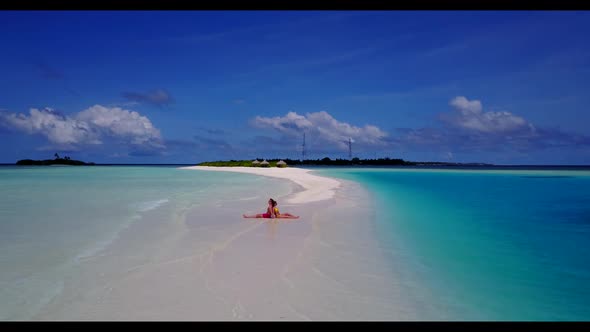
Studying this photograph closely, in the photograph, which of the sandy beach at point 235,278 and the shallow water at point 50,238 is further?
the shallow water at point 50,238

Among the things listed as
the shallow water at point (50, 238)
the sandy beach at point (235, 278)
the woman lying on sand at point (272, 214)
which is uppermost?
the woman lying on sand at point (272, 214)

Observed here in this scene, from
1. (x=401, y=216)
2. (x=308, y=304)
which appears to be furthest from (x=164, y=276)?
(x=401, y=216)

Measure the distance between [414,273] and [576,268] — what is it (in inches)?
157

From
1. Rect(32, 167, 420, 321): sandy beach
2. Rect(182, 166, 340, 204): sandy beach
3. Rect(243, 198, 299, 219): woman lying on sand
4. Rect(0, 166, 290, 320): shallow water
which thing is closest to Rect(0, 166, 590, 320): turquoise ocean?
Rect(0, 166, 290, 320): shallow water

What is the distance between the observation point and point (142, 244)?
9422 mm

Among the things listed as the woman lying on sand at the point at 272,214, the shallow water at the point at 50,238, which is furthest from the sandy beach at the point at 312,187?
the woman lying on sand at the point at 272,214

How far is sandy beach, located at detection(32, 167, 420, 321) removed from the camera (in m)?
5.29

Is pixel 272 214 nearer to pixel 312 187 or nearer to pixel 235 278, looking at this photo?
pixel 235 278

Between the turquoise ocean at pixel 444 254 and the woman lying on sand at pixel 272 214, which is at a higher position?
the woman lying on sand at pixel 272 214

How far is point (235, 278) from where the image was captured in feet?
21.9

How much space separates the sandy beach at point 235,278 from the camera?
5285 mm

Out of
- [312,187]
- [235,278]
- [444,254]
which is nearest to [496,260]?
[444,254]

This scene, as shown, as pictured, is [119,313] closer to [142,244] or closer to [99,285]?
[99,285]

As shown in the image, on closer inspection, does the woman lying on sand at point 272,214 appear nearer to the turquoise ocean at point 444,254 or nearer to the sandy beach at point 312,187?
the turquoise ocean at point 444,254
